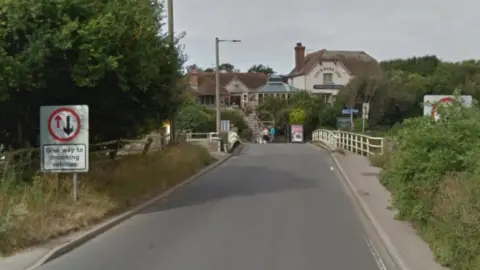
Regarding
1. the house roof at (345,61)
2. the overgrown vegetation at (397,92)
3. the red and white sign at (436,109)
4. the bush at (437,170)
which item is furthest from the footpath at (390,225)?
the house roof at (345,61)

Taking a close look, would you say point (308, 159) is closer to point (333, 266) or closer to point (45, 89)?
point (45, 89)

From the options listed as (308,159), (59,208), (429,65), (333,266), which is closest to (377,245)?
(333,266)

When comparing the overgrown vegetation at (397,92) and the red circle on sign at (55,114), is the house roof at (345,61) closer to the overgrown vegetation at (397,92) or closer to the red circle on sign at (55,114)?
the overgrown vegetation at (397,92)

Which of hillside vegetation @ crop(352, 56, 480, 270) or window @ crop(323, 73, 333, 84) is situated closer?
hillside vegetation @ crop(352, 56, 480, 270)

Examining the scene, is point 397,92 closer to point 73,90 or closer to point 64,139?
point 73,90

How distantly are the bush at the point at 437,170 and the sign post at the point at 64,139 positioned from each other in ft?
20.0

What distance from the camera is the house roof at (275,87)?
109 m

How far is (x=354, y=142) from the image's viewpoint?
38.9 m

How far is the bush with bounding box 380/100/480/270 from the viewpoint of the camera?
1076 centimetres

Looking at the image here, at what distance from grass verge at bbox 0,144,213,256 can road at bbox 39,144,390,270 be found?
59cm

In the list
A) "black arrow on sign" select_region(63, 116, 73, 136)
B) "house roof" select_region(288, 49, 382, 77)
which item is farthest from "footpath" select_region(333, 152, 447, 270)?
"house roof" select_region(288, 49, 382, 77)

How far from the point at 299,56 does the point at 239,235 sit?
10081cm

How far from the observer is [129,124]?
1920cm

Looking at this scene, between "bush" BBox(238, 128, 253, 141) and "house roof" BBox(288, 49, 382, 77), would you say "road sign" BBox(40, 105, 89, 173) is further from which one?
"house roof" BBox(288, 49, 382, 77)
